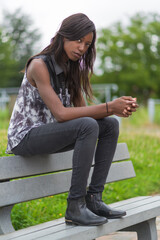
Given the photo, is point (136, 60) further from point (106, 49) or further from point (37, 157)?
point (37, 157)

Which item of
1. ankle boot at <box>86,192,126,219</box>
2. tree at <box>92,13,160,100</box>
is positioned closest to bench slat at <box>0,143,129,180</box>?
ankle boot at <box>86,192,126,219</box>

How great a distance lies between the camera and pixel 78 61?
9.95 ft

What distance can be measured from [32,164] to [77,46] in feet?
2.57

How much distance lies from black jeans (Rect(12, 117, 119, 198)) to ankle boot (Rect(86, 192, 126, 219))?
1.8 inches

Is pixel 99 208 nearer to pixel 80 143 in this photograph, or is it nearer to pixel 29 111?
pixel 80 143

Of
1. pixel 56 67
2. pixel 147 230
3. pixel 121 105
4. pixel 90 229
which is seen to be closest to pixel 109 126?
pixel 121 105

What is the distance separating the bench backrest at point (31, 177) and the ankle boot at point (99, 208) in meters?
0.26

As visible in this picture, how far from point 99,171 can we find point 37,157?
0.39 m

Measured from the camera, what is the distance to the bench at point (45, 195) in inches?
94.4

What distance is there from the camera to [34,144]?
8.65 feet

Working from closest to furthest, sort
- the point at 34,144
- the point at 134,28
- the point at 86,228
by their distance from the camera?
the point at 86,228
the point at 34,144
the point at 134,28

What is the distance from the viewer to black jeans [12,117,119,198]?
2.47 metres

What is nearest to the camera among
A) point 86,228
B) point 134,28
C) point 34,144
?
point 86,228

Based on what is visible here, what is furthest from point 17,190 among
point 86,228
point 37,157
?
point 86,228
